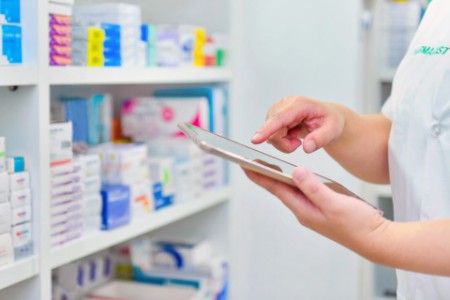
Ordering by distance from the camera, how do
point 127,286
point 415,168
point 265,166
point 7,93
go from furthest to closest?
point 127,286, point 7,93, point 415,168, point 265,166

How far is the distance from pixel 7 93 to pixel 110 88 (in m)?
0.79

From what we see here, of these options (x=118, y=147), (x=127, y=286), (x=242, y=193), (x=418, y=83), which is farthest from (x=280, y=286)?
(x=418, y=83)

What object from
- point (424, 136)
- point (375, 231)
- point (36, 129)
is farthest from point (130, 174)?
point (375, 231)

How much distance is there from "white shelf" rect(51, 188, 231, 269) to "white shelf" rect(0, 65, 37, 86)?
355mm

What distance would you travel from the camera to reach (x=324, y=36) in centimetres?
218

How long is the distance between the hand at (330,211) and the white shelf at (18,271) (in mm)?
553

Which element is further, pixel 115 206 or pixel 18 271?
pixel 115 206

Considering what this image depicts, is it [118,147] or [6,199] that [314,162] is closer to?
[118,147]

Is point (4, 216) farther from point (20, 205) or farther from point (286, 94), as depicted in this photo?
point (286, 94)

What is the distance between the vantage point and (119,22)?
170cm

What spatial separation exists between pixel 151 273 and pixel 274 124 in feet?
3.29

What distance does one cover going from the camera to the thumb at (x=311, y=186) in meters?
0.99

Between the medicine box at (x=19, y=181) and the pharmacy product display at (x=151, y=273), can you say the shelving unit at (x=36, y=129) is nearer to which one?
the medicine box at (x=19, y=181)

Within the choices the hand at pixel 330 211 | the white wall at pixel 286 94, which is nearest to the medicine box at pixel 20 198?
the hand at pixel 330 211
